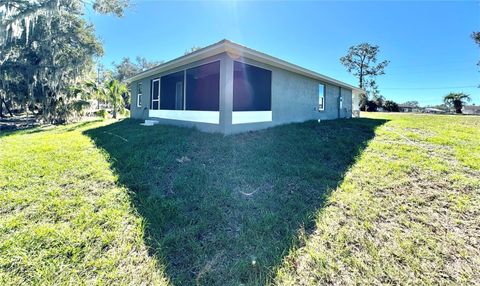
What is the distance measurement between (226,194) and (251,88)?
4750mm

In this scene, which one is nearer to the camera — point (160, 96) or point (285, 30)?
point (160, 96)

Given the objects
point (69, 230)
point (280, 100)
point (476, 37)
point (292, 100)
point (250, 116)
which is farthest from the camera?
point (476, 37)

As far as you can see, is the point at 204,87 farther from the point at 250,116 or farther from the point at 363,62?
the point at 363,62

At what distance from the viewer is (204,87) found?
815 centimetres

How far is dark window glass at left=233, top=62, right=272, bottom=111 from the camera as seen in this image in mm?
7117

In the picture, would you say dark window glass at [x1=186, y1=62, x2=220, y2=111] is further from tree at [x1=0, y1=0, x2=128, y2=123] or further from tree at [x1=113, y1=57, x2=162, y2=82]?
tree at [x1=113, y1=57, x2=162, y2=82]

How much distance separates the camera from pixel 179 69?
8.83 meters

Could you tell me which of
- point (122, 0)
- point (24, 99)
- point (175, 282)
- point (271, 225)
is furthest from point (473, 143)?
point (24, 99)

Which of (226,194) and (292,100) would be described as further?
(292,100)

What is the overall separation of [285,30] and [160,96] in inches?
305

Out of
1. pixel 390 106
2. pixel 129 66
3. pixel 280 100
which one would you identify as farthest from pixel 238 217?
pixel 129 66

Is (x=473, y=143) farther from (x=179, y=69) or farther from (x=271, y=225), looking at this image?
(x=179, y=69)

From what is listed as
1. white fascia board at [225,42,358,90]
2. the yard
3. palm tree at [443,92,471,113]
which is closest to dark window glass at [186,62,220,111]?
white fascia board at [225,42,358,90]

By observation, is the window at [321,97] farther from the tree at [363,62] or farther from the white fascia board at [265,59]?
the tree at [363,62]
